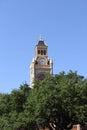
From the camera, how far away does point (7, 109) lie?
58.9 m

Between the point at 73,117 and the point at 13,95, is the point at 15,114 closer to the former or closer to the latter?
the point at 13,95

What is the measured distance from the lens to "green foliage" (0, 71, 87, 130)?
169 ft

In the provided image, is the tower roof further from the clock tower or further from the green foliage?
the green foliage

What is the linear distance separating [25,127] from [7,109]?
5.52 meters

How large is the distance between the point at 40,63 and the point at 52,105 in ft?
255

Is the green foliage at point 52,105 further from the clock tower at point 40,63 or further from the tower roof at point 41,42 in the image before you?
the tower roof at point 41,42

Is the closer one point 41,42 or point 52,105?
point 52,105

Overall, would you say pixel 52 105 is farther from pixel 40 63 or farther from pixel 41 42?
pixel 41 42

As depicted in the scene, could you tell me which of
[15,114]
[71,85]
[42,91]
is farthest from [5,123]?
[71,85]

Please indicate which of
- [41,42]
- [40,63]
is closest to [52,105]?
[40,63]

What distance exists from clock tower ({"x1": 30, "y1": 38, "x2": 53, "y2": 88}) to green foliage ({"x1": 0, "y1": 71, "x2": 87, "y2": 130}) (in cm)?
6503

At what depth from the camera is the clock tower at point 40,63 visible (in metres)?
125

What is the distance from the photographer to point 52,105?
51.6m

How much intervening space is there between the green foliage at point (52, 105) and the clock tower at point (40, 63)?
2560 inches
